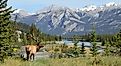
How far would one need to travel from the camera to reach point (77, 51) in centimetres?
8075

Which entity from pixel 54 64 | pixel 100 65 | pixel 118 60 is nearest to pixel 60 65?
pixel 54 64

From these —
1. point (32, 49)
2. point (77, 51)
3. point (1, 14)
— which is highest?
point (1, 14)

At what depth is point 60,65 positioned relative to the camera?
611 inches

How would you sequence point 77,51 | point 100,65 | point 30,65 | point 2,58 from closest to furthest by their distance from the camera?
1. point 30,65
2. point 100,65
3. point 2,58
4. point 77,51

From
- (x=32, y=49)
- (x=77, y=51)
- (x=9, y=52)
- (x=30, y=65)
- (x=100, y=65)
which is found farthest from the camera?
(x=77, y=51)

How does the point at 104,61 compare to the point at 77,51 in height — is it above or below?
above

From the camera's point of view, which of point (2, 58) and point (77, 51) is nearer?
point (2, 58)

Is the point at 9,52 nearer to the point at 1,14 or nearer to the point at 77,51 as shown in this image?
the point at 1,14

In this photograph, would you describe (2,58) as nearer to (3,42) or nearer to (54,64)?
(3,42)

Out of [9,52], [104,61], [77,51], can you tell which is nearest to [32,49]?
[9,52]

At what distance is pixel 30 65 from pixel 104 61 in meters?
4.15

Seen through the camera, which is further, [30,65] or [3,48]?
[3,48]

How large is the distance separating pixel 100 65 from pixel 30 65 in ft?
11.6

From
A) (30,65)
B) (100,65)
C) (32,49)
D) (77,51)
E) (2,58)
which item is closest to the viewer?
(30,65)
